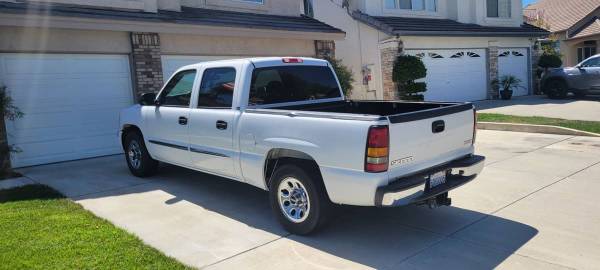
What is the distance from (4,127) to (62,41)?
6.59ft

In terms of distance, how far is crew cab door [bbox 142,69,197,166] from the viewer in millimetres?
6348

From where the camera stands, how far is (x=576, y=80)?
17.8 meters

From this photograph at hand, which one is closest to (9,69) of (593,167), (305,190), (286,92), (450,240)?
(286,92)

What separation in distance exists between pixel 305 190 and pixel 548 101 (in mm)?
16506

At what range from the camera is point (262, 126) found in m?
5.04

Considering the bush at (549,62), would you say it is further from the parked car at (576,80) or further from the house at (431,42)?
the parked car at (576,80)

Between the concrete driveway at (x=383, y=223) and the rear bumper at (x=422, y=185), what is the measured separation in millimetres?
502

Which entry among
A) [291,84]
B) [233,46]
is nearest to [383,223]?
[291,84]

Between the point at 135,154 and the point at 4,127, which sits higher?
the point at 4,127

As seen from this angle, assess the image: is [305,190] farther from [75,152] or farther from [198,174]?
[75,152]

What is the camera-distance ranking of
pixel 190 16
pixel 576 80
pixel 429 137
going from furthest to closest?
pixel 576 80 → pixel 190 16 → pixel 429 137

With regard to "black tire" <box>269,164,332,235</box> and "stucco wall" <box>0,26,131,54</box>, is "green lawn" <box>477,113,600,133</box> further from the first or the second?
"stucco wall" <box>0,26,131,54</box>

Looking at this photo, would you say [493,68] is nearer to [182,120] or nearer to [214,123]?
[182,120]

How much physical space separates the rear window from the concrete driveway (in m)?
1.40
